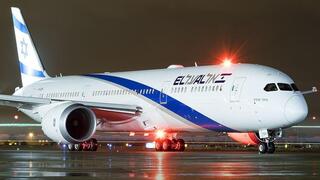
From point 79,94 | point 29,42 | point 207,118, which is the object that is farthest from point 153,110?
point 29,42

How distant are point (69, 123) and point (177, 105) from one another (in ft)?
18.0

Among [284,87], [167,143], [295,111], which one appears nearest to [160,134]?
[167,143]

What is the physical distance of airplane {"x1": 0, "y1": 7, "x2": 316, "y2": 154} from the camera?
33.2 metres

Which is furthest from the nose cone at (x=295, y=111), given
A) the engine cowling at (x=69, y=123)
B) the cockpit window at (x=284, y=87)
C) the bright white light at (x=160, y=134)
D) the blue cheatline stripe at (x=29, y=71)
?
the blue cheatline stripe at (x=29, y=71)

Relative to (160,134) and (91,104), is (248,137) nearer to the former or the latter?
(160,134)

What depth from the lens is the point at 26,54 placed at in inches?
1978

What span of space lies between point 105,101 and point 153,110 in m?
4.60

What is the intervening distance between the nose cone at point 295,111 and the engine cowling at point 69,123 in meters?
9.40

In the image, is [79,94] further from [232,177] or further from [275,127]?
[232,177]

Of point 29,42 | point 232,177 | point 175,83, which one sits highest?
point 29,42

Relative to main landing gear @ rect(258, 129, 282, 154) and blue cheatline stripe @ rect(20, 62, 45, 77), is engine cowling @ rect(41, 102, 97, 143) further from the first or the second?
blue cheatline stripe @ rect(20, 62, 45, 77)

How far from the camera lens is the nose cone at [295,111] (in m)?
32.2

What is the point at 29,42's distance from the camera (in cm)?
5016

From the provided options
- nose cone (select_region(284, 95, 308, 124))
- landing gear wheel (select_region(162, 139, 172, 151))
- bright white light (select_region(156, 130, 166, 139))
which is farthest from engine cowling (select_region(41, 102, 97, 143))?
nose cone (select_region(284, 95, 308, 124))
